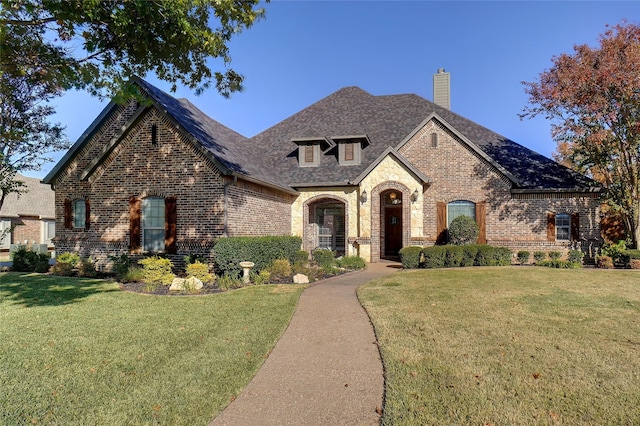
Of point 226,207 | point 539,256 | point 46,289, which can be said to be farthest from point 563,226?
point 46,289

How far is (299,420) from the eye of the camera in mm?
3613

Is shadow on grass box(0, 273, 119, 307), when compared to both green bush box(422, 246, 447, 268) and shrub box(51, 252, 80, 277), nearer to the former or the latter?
shrub box(51, 252, 80, 277)

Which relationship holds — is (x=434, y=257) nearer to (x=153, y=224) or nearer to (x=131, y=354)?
(x=153, y=224)

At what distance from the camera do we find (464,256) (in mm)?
14945

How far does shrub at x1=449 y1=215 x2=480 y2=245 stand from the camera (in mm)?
16266

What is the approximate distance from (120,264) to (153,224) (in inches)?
69.2

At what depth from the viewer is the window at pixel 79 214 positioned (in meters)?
15.1

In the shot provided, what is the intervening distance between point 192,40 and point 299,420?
25.3 ft

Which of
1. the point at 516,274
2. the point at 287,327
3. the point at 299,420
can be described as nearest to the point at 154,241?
the point at 287,327

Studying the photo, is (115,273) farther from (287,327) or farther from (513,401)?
(513,401)

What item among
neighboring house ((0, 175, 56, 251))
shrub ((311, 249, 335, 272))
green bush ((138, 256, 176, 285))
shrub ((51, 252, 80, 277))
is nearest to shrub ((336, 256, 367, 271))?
shrub ((311, 249, 335, 272))

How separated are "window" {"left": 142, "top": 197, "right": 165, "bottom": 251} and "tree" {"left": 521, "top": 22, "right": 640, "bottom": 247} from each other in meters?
15.9

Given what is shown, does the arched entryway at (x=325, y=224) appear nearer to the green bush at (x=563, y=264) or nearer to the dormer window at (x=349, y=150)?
the dormer window at (x=349, y=150)

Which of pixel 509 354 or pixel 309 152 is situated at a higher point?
pixel 309 152
